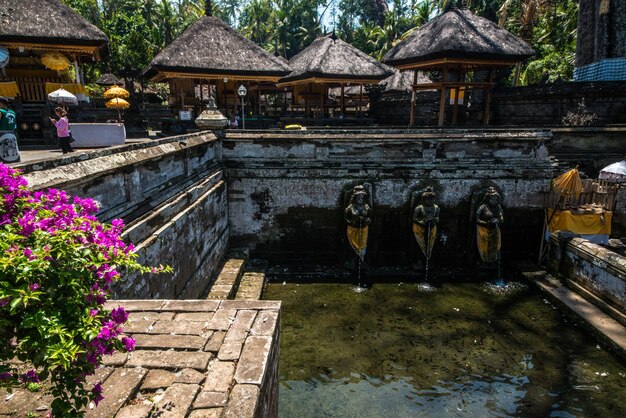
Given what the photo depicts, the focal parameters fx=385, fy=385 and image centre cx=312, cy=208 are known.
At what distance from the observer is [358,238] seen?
9094 millimetres

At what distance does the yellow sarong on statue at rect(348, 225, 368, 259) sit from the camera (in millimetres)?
9062

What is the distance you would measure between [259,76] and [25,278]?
15.8 m

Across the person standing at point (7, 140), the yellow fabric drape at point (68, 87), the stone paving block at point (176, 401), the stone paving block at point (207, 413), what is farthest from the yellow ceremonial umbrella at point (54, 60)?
the stone paving block at point (207, 413)

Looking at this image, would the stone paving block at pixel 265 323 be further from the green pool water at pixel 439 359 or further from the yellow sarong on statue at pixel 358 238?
the yellow sarong on statue at pixel 358 238

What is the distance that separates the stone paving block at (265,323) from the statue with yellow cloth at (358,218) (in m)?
5.61

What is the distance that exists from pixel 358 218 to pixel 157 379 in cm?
664

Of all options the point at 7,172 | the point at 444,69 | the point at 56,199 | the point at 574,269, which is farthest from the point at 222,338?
the point at 444,69

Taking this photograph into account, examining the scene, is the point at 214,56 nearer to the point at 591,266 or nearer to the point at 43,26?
the point at 43,26

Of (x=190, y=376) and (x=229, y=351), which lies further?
(x=229, y=351)

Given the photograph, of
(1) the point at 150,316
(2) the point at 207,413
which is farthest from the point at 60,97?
(2) the point at 207,413

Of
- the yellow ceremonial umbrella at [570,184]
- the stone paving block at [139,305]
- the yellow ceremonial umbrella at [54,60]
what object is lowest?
the stone paving block at [139,305]

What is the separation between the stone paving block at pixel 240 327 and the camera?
10.4ft

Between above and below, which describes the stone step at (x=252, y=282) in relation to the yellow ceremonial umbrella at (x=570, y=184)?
below

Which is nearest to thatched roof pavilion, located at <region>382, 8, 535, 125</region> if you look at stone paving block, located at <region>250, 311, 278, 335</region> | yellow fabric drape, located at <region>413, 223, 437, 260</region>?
yellow fabric drape, located at <region>413, 223, 437, 260</region>
